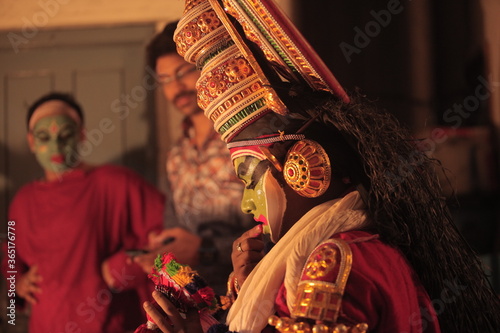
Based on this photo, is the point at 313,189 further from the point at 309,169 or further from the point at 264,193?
the point at 264,193

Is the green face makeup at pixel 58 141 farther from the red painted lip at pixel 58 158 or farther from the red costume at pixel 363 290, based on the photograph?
the red costume at pixel 363 290

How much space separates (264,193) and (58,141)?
2585mm

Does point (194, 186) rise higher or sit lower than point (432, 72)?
lower

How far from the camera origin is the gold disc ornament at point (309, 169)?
1.48 metres

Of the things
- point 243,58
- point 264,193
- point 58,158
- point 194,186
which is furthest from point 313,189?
point 58,158

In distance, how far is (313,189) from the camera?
1.50 m

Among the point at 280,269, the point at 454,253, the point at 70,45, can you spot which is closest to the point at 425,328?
the point at 454,253

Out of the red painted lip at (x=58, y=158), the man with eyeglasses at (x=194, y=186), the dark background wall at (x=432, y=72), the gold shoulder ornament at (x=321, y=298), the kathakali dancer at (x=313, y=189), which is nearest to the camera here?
the gold shoulder ornament at (x=321, y=298)

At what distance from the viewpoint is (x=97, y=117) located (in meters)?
3.94

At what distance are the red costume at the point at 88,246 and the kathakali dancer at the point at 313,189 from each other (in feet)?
7.15

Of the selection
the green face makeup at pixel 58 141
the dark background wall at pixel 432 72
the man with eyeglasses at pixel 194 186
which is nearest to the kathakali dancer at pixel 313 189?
the man with eyeglasses at pixel 194 186

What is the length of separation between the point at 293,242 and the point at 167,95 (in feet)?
8.03

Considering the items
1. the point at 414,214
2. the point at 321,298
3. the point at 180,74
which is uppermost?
the point at 180,74

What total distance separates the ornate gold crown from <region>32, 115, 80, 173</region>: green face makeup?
2342mm
